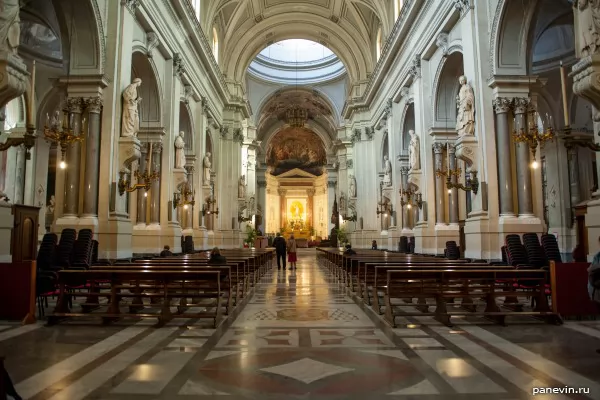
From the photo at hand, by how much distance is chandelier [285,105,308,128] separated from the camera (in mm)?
41375

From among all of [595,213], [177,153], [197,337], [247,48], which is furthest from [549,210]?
[247,48]

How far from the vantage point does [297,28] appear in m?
27.8

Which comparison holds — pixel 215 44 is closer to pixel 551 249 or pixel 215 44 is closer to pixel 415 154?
pixel 415 154

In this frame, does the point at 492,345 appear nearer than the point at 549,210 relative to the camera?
Yes

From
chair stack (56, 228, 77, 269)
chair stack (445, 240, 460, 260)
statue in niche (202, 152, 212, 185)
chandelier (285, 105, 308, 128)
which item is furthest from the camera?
chandelier (285, 105, 308, 128)

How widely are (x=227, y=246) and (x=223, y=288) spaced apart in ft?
56.4

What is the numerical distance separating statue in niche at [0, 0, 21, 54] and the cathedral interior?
0.03 metres

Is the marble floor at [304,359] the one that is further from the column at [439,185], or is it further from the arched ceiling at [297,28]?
the arched ceiling at [297,28]

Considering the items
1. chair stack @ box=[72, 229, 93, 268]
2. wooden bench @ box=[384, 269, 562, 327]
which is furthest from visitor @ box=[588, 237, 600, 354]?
chair stack @ box=[72, 229, 93, 268]

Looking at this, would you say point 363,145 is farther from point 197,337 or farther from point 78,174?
point 197,337

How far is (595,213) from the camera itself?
6.13m

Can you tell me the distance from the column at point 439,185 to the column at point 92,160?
956 centimetres

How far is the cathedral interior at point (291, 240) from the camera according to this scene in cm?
362

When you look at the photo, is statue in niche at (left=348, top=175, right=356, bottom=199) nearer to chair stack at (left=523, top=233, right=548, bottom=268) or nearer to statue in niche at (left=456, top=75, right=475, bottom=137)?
statue in niche at (left=456, top=75, right=475, bottom=137)
